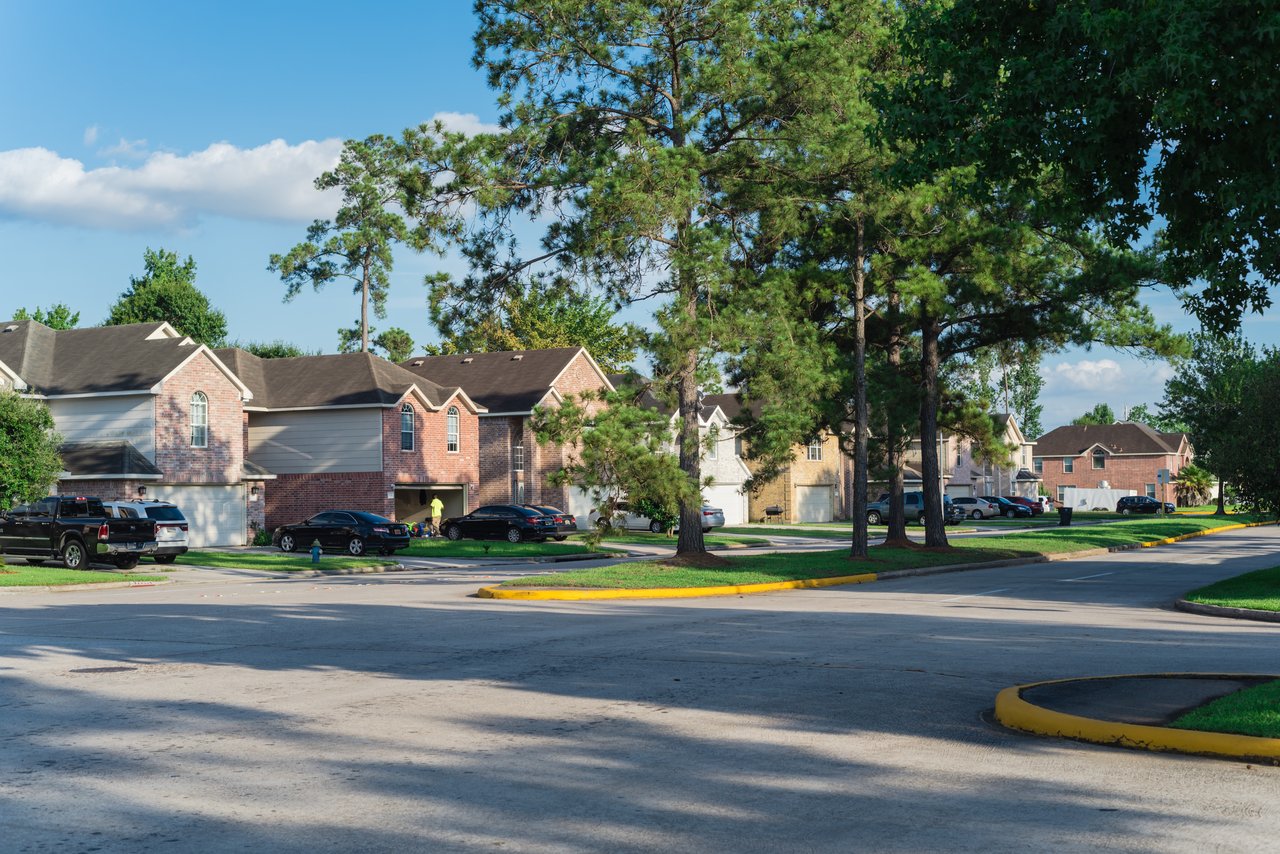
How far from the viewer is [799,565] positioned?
31.1 meters

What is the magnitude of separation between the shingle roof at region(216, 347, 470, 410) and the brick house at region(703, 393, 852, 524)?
26183 millimetres

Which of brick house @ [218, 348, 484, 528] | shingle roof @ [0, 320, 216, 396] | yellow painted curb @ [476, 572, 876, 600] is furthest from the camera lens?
brick house @ [218, 348, 484, 528]

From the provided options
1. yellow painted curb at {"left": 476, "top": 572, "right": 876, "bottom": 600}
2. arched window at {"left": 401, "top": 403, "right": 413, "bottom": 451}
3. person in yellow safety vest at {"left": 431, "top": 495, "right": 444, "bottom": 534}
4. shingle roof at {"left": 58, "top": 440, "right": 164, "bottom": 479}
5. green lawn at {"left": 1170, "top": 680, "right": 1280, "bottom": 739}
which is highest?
arched window at {"left": 401, "top": 403, "right": 413, "bottom": 451}

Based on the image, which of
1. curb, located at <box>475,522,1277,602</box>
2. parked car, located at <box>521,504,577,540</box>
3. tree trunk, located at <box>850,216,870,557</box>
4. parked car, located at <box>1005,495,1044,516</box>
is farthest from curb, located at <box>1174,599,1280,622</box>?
parked car, located at <box>1005,495,1044,516</box>

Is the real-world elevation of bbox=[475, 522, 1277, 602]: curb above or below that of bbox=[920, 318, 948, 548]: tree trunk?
below

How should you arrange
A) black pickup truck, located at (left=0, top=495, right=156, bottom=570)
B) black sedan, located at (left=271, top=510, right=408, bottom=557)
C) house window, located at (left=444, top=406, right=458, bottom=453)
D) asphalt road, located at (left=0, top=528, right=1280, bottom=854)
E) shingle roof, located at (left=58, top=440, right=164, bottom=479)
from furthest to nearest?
1. house window, located at (left=444, top=406, right=458, bottom=453)
2. shingle roof, located at (left=58, top=440, right=164, bottom=479)
3. black sedan, located at (left=271, top=510, right=408, bottom=557)
4. black pickup truck, located at (left=0, top=495, right=156, bottom=570)
5. asphalt road, located at (left=0, top=528, right=1280, bottom=854)

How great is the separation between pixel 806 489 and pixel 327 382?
36.8 meters

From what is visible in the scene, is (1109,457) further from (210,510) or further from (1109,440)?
(210,510)

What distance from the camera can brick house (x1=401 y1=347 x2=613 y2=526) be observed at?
185 feet

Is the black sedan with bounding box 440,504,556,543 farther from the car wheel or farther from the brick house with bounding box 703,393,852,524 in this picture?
the brick house with bounding box 703,393,852,524

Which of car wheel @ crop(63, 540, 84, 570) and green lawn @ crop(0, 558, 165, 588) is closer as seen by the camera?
green lawn @ crop(0, 558, 165, 588)

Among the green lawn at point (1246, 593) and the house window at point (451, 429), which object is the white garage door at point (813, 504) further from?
the green lawn at point (1246, 593)

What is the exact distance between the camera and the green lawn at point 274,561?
35.3m

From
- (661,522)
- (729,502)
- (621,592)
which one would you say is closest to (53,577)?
(621,592)
